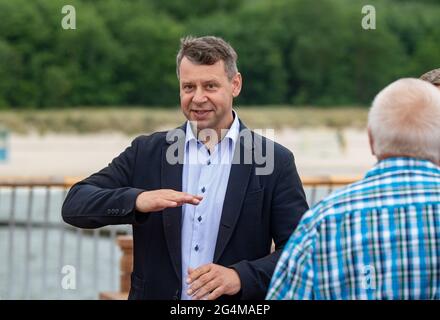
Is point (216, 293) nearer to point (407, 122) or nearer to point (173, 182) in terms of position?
point (173, 182)

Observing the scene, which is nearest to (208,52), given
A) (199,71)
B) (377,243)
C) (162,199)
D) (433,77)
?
(199,71)

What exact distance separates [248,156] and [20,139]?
2814 centimetres

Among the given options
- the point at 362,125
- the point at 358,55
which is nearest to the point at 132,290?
the point at 362,125

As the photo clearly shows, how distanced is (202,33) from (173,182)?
35556 millimetres

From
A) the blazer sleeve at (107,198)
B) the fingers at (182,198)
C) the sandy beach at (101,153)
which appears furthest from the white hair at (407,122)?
the sandy beach at (101,153)

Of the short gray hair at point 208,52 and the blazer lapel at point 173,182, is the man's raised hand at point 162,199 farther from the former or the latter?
the short gray hair at point 208,52

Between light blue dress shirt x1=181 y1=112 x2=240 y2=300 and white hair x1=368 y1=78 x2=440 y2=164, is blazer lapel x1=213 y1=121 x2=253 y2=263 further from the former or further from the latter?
white hair x1=368 y1=78 x2=440 y2=164

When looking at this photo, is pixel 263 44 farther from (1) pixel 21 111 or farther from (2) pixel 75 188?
(2) pixel 75 188

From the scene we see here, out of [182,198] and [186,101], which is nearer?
[182,198]

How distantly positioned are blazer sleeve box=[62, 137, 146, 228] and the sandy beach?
2449 cm

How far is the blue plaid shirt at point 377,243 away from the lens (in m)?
1.84

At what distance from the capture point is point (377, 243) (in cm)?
184

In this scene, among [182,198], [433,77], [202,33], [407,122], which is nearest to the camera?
[407,122]

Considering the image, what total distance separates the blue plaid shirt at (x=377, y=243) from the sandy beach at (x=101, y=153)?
25271mm
